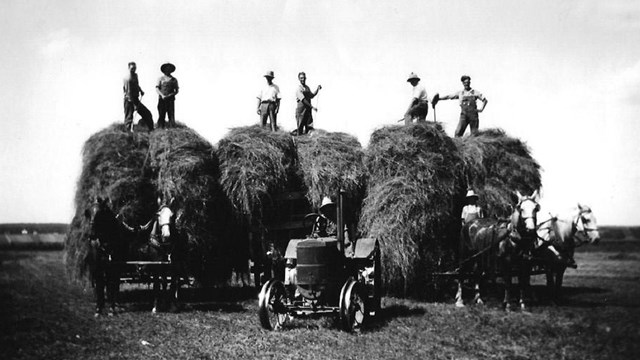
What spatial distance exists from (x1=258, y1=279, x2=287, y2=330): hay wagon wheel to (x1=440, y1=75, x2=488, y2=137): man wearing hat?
7.80 metres

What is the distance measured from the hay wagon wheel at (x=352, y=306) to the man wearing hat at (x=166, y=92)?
733 cm

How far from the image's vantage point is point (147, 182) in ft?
40.9

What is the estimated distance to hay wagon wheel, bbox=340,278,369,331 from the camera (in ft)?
28.6

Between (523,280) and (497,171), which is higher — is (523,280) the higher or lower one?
the lower one

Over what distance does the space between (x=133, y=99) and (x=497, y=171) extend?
896 cm

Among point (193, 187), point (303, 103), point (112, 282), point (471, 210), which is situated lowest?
point (112, 282)

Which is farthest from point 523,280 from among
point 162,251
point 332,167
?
point 162,251

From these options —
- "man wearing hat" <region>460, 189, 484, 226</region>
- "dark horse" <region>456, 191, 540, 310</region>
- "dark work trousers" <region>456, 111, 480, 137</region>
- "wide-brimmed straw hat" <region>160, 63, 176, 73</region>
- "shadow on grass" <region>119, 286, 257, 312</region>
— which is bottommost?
"shadow on grass" <region>119, 286, 257, 312</region>

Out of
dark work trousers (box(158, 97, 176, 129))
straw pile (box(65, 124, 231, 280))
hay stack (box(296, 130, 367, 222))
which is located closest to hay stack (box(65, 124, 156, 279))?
straw pile (box(65, 124, 231, 280))

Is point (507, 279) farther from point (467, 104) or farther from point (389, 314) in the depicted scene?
point (467, 104)

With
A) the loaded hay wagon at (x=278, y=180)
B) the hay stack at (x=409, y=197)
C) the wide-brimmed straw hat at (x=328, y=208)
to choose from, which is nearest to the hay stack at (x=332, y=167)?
the loaded hay wagon at (x=278, y=180)

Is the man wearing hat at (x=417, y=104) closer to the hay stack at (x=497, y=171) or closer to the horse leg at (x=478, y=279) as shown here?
the hay stack at (x=497, y=171)

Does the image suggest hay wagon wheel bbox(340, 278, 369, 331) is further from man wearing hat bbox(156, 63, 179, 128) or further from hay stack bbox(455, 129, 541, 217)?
man wearing hat bbox(156, 63, 179, 128)

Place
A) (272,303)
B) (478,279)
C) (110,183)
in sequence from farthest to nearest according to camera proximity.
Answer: (478,279) < (110,183) < (272,303)
